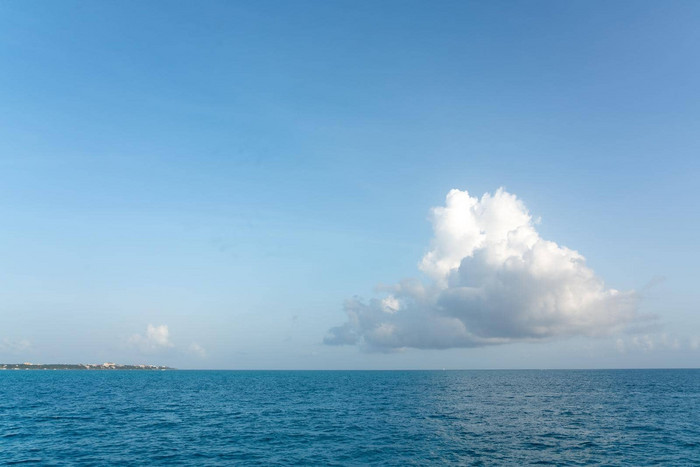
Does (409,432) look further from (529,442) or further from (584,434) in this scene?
(584,434)

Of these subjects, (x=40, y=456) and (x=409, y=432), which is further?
(x=409, y=432)

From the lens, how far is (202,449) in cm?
5266

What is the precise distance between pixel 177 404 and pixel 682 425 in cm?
10475

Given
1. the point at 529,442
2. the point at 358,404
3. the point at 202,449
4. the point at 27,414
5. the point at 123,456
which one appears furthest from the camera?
the point at 358,404

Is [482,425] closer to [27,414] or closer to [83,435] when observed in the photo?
[83,435]

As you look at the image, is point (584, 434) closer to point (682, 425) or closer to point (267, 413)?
point (682, 425)

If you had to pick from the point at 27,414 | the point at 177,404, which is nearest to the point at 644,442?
the point at 177,404

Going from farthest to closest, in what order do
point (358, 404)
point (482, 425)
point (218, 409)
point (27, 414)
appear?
point (358, 404) → point (218, 409) → point (27, 414) → point (482, 425)

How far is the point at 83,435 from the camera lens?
200 ft

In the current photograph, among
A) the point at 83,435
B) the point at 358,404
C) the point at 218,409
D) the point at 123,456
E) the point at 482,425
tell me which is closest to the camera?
the point at 123,456

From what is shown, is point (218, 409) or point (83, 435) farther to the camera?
point (218, 409)

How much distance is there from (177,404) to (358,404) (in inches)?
1756

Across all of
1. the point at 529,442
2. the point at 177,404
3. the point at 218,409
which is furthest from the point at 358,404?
the point at 529,442

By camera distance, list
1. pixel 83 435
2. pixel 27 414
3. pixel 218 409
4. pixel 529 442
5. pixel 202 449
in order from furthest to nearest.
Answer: pixel 218 409 → pixel 27 414 → pixel 83 435 → pixel 529 442 → pixel 202 449
